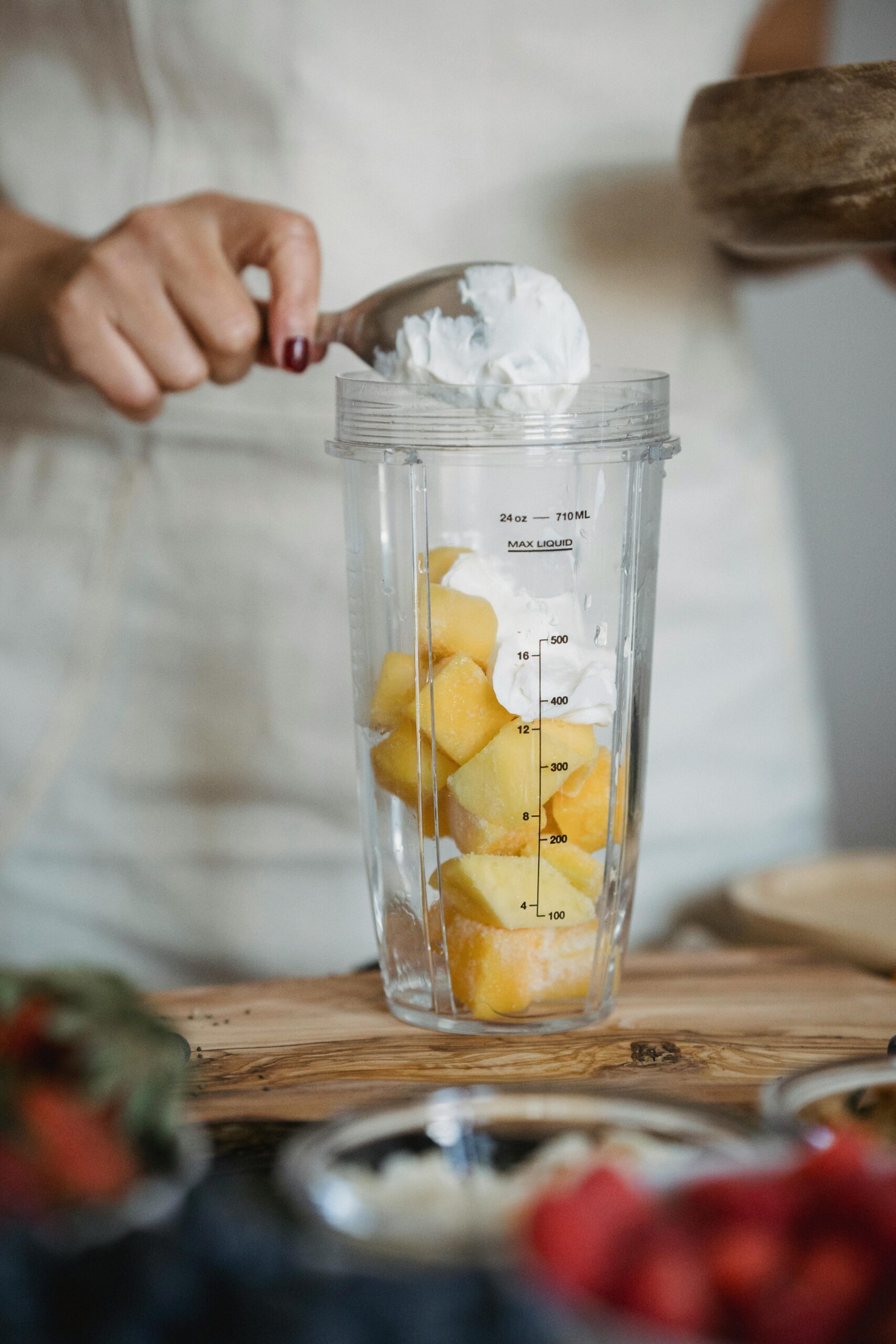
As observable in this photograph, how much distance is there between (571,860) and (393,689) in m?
0.12

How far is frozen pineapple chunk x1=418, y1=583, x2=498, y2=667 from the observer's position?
600 mm

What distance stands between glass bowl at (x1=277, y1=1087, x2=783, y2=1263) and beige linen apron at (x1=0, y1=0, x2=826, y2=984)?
0.49m

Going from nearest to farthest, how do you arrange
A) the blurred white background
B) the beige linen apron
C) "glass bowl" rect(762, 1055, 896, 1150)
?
"glass bowl" rect(762, 1055, 896, 1150)
the beige linen apron
the blurred white background

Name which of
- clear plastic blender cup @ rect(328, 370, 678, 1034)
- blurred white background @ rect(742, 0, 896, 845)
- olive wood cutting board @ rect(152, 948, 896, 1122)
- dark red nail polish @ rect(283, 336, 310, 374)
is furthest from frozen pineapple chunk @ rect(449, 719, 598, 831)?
blurred white background @ rect(742, 0, 896, 845)

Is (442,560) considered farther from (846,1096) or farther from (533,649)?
(846,1096)

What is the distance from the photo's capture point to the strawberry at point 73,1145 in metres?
0.35

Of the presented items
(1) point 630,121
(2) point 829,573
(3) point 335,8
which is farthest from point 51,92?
(2) point 829,573

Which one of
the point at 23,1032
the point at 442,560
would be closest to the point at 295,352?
the point at 442,560

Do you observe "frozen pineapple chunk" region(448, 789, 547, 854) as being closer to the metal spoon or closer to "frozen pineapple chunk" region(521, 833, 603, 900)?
"frozen pineapple chunk" region(521, 833, 603, 900)

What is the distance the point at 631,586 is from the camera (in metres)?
0.64

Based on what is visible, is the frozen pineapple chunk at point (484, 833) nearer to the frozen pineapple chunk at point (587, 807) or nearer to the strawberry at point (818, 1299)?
the frozen pineapple chunk at point (587, 807)

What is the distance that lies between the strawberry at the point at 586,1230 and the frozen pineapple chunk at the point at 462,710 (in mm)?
287

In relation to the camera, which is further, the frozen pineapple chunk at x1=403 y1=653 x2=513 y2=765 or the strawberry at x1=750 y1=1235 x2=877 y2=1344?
the frozen pineapple chunk at x1=403 y1=653 x2=513 y2=765

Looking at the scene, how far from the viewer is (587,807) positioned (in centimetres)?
64
